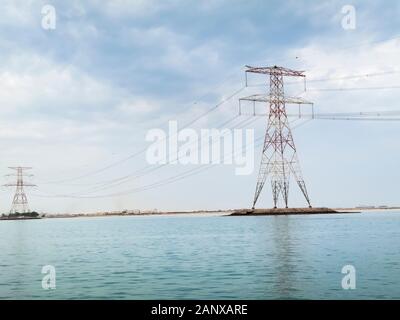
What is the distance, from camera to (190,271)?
3944 centimetres

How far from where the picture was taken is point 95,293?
95.5 feet

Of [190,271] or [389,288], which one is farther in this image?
[190,271]

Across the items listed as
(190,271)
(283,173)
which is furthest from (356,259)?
(283,173)
